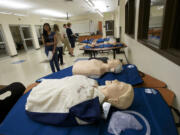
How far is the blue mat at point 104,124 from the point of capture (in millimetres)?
726

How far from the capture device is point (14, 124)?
35.4 inches

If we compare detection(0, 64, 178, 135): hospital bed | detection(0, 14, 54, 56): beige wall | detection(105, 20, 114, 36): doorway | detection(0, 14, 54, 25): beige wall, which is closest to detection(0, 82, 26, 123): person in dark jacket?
detection(0, 64, 178, 135): hospital bed

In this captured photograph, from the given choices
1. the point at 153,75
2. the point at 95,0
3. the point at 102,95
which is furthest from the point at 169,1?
the point at 95,0

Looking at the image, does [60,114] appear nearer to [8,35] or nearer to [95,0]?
[95,0]

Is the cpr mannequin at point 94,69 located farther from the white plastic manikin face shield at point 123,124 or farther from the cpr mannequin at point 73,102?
the white plastic manikin face shield at point 123,124

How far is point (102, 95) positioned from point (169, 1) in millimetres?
1056

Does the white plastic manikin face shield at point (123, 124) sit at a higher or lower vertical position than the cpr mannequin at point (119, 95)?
lower

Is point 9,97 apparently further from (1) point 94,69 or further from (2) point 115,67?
(2) point 115,67

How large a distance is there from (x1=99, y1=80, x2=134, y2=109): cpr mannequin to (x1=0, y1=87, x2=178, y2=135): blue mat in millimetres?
82

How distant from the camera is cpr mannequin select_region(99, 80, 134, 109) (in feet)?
2.84

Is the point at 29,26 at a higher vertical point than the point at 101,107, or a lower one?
higher

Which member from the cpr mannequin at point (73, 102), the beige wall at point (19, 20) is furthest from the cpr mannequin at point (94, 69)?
the beige wall at point (19, 20)

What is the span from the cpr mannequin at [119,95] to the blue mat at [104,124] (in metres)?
0.08

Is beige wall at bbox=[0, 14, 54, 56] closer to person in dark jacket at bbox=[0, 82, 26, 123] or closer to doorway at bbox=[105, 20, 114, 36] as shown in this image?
person in dark jacket at bbox=[0, 82, 26, 123]
